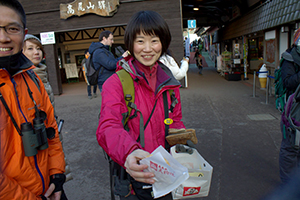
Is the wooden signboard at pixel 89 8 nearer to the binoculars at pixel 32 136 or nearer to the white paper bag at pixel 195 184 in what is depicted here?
the binoculars at pixel 32 136

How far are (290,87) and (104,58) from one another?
3.16 metres

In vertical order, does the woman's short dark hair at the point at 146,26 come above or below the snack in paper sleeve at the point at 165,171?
above

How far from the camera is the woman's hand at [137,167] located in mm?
1187

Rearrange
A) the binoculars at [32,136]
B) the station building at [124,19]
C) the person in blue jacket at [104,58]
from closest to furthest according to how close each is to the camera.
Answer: the binoculars at [32,136]
the person in blue jacket at [104,58]
the station building at [124,19]

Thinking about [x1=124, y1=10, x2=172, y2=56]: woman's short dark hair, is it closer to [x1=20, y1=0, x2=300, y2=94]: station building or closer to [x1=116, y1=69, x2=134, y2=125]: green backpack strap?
[x1=116, y1=69, x2=134, y2=125]: green backpack strap

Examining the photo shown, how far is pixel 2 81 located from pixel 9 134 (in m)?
0.33

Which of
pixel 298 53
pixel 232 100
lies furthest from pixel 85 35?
pixel 298 53

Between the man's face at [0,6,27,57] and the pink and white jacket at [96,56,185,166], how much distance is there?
2.04 ft

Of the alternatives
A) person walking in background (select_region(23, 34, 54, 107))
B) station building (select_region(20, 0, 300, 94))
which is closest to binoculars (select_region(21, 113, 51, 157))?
person walking in background (select_region(23, 34, 54, 107))

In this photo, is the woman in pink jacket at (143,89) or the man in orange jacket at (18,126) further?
the woman in pink jacket at (143,89)

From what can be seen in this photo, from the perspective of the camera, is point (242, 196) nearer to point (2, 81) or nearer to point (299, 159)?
point (299, 159)

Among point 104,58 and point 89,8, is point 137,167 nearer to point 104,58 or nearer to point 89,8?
point 104,58

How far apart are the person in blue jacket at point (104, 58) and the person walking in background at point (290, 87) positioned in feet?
8.79

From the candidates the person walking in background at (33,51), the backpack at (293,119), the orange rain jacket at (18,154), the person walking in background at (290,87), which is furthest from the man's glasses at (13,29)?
the person walking in background at (290,87)
